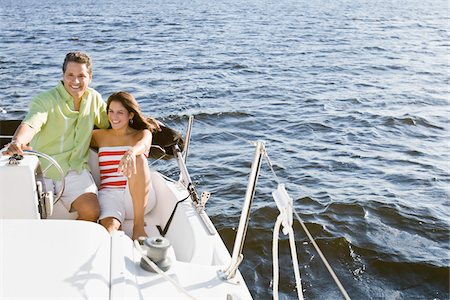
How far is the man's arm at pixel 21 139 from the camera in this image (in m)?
3.01

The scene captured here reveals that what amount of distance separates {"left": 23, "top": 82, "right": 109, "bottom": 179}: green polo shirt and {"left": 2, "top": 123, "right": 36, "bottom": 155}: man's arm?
0.08 meters

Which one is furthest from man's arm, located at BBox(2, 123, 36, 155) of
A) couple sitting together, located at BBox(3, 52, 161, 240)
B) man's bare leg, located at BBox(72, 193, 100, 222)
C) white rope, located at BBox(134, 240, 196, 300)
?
white rope, located at BBox(134, 240, 196, 300)

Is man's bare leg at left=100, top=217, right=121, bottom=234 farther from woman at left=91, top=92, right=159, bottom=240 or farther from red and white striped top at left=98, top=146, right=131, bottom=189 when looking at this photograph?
red and white striped top at left=98, top=146, right=131, bottom=189

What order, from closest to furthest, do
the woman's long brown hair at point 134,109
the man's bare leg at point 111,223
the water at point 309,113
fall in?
the man's bare leg at point 111,223, the woman's long brown hair at point 134,109, the water at point 309,113

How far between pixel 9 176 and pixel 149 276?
0.94m

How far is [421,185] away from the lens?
20.8 ft

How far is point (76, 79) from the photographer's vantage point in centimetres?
358

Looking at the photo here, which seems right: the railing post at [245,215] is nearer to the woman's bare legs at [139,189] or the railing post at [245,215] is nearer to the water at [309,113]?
the woman's bare legs at [139,189]

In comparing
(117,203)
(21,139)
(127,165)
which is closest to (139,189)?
(117,203)

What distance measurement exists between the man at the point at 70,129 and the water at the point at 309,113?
1.38m

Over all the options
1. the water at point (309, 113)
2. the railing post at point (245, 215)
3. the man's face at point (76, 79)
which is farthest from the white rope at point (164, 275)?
the water at point (309, 113)

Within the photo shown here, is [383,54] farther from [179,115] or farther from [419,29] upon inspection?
[179,115]

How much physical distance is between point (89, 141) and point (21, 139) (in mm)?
513

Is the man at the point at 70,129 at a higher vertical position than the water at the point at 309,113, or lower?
higher
